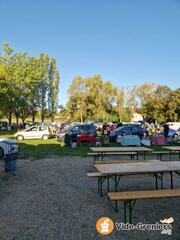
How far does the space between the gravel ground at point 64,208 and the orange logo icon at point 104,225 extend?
0.33 ft

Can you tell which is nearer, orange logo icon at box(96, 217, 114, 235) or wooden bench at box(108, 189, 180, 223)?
orange logo icon at box(96, 217, 114, 235)

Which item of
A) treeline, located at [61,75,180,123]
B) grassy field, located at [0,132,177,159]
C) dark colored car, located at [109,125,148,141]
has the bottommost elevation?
grassy field, located at [0,132,177,159]

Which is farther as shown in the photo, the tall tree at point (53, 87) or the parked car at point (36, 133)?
the tall tree at point (53, 87)

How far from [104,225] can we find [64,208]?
1.24 meters

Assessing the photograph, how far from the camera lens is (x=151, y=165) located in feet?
21.0

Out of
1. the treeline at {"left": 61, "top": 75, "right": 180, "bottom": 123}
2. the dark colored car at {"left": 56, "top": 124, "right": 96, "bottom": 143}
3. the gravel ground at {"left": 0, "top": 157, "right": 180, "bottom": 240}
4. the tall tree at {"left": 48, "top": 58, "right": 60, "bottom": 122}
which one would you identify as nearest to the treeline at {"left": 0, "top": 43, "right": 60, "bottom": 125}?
the tall tree at {"left": 48, "top": 58, "right": 60, "bottom": 122}

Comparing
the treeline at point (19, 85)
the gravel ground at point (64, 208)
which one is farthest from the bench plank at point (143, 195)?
the treeline at point (19, 85)

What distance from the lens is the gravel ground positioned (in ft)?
14.4

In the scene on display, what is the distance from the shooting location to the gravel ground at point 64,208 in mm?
4383

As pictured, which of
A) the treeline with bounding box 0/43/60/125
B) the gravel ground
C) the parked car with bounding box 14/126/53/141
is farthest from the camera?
the treeline with bounding box 0/43/60/125

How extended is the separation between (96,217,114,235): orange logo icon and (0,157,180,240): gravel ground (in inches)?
4.0

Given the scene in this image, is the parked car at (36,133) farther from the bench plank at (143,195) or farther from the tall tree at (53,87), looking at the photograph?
the tall tree at (53,87)

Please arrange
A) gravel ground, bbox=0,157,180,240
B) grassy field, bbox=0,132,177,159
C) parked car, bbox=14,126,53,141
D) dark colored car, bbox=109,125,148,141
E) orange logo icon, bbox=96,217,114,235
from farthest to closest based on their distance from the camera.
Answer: parked car, bbox=14,126,53,141 < dark colored car, bbox=109,125,148,141 < grassy field, bbox=0,132,177,159 < orange logo icon, bbox=96,217,114,235 < gravel ground, bbox=0,157,180,240

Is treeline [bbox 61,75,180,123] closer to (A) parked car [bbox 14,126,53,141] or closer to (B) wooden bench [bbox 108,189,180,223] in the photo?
(A) parked car [bbox 14,126,53,141]
